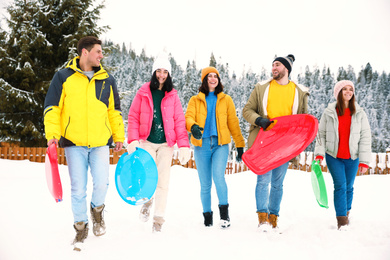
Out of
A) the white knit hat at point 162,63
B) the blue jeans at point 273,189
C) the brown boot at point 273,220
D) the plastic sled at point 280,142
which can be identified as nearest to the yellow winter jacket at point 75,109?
the white knit hat at point 162,63

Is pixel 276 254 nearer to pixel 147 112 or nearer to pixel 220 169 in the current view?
pixel 220 169

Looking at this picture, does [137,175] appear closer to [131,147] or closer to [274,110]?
[131,147]

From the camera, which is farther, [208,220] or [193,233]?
[208,220]

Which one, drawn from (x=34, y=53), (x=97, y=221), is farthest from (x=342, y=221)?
(x=34, y=53)

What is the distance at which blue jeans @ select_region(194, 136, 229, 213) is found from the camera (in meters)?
3.41

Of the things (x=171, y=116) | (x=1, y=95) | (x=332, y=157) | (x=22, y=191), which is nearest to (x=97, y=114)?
(x=171, y=116)

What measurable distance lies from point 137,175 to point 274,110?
1.79 m

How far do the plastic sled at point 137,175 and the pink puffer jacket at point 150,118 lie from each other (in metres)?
0.24

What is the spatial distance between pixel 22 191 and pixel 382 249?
240 inches

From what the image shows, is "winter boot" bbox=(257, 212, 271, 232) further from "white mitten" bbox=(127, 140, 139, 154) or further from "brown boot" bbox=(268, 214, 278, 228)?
"white mitten" bbox=(127, 140, 139, 154)

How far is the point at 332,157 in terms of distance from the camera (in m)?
3.51

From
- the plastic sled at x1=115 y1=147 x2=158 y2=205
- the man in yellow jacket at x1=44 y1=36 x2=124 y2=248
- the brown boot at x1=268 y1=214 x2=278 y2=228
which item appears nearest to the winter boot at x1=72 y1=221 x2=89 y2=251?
the man in yellow jacket at x1=44 y1=36 x2=124 y2=248

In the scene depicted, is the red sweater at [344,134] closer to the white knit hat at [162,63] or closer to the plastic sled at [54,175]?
the white knit hat at [162,63]

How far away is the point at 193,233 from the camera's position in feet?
10.3
